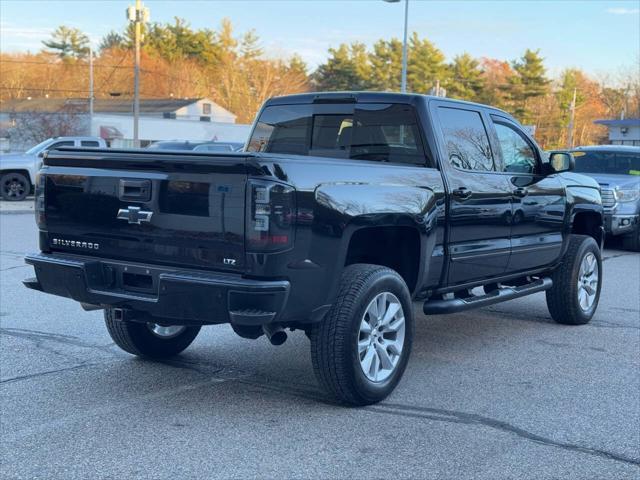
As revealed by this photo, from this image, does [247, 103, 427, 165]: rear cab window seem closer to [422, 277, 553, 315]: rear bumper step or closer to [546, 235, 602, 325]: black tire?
[422, 277, 553, 315]: rear bumper step

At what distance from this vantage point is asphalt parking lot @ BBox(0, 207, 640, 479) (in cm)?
413

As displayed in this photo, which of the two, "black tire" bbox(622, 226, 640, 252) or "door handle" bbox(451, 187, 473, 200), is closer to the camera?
"door handle" bbox(451, 187, 473, 200)

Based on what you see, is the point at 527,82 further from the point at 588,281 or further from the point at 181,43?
the point at 588,281

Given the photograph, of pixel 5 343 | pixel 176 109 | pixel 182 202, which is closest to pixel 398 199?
pixel 182 202

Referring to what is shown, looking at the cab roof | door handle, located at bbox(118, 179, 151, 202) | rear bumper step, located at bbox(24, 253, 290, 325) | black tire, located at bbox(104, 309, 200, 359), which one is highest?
the cab roof

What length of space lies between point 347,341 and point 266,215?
3.18 feet

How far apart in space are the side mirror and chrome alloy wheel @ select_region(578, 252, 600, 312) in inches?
42.2

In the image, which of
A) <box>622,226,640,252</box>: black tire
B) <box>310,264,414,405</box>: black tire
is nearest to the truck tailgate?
<box>310,264,414,405</box>: black tire

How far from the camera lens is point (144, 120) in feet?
187

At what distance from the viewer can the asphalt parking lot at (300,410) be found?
4.13 meters

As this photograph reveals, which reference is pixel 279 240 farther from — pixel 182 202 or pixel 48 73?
pixel 48 73

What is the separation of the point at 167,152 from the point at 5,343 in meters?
→ 2.69

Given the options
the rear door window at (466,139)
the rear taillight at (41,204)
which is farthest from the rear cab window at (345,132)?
the rear taillight at (41,204)

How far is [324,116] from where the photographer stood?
21.0 ft
